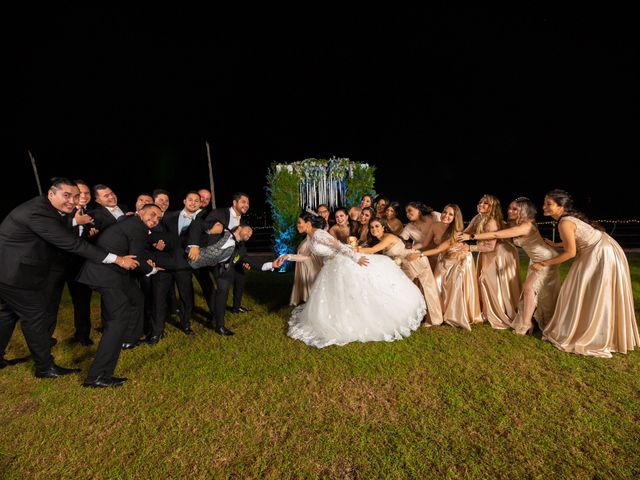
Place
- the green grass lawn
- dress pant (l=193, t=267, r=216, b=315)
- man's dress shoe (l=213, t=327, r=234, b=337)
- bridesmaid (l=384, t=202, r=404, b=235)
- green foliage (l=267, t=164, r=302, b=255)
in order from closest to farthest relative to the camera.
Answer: the green grass lawn → man's dress shoe (l=213, t=327, r=234, b=337) → dress pant (l=193, t=267, r=216, b=315) → bridesmaid (l=384, t=202, r=404, b=235) → green foliage (l=267, t=164, r=302, b=255)

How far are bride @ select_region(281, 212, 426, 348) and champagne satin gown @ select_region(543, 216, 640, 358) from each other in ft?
6.47

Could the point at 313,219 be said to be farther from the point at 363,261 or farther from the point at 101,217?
the point at 101,217

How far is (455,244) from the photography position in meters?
5.30

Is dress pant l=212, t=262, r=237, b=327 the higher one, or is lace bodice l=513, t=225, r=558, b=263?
lace bodice l=513, t=225, r=558, b=263

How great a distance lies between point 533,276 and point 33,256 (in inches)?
254

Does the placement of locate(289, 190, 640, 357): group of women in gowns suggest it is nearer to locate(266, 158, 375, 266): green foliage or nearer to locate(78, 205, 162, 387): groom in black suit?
locate(78, 205, 162, 387): groom in black suit

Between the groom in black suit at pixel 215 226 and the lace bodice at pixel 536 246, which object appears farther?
the groom in black suit at pixel 215 226

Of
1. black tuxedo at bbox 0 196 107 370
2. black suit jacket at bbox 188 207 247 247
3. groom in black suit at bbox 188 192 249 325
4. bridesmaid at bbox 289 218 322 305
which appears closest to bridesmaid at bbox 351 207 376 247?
bridesmaid at bbox 289 218 322 305

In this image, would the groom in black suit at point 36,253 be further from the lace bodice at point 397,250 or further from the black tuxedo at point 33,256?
the lace bodice at point 397,250

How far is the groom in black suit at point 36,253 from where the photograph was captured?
3.58 meters

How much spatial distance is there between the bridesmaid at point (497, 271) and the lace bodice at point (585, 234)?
97 centimetres

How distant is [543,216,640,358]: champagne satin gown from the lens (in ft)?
13.9

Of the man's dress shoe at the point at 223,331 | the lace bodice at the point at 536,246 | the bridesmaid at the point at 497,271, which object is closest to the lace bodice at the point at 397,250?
the bridesmaid at the point at 497,271

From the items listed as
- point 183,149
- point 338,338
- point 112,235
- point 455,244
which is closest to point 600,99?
point 455,244
